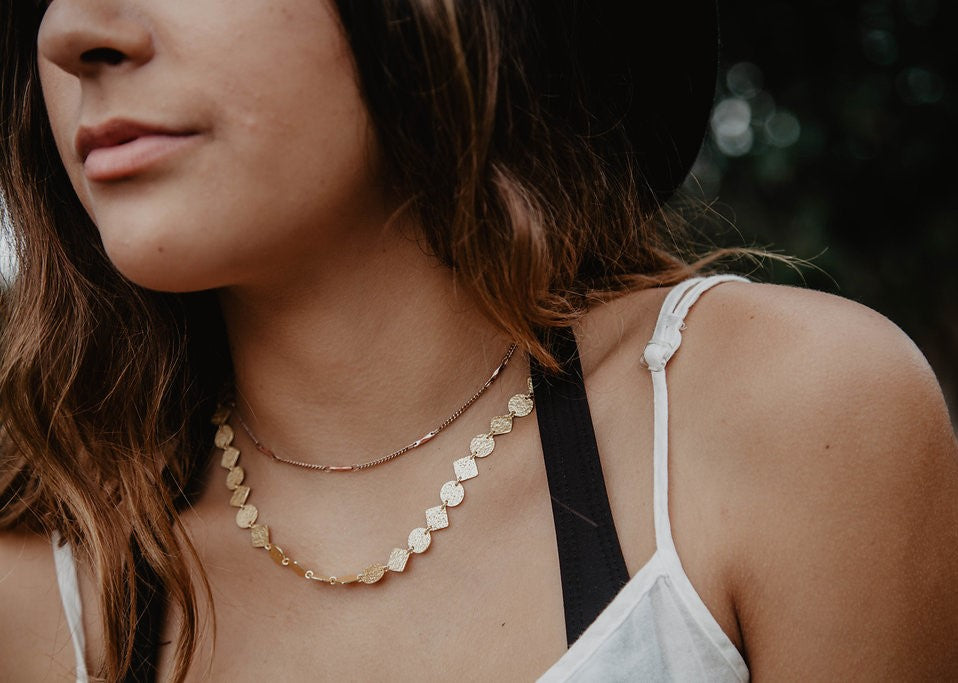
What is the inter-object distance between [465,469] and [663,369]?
1.26ft

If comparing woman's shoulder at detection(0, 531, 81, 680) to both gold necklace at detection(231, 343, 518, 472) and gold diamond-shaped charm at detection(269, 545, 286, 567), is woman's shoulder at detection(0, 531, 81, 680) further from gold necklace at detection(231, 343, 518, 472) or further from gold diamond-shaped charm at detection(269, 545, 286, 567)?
gold necklace at detection(231, 343, 518, 472)

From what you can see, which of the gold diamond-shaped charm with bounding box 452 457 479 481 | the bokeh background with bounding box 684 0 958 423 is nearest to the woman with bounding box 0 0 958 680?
the gold diamond-shaped charm with bounding box 452 457 479 481

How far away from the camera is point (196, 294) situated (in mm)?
1929

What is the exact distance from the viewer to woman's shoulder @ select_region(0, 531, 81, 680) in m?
1.72

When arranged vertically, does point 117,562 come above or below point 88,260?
below

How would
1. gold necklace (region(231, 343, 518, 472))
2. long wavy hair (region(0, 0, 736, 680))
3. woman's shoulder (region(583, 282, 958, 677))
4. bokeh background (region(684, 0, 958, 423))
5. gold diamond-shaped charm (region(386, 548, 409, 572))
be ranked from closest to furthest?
1. woman's shoulder (region(583, 282, 958, 677))
2. long wavy hair (region(0, 0, 736, 680))
3. gold diamond-shaped charm (region(386, 548, 409, 572))
4. gold necklace (region(231, 343, 518, 472))
5. bokeh background (region(684, 0, 958, 423))

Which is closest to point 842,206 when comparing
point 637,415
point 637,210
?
point 637,210

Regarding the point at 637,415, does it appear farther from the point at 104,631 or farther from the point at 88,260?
the point at 88,260

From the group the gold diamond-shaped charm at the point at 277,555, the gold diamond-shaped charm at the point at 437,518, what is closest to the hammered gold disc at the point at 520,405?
the gold diamond-shaped charm at the point at 437,518

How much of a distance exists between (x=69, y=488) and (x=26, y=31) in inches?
34.7

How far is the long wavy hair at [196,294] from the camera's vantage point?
1.42 metres

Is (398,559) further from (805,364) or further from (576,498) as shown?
(805,364)

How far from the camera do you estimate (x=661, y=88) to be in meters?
1.71

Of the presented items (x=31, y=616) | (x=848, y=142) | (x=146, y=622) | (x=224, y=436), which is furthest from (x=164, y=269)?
(x=848, y=142)
